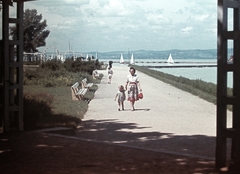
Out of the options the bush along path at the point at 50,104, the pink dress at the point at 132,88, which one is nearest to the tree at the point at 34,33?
the bush along path at the point at 50,104

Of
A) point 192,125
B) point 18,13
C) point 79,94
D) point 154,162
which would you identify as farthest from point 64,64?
point 154,162

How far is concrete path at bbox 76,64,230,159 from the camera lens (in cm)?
1031

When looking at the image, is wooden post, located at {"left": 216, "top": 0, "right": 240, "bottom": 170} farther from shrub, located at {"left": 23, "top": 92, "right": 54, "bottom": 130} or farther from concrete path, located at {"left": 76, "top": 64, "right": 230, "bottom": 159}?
shrub, located at {"left": 23, "top": 92, "right": 54, "bottom": 130}

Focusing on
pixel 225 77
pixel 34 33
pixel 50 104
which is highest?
pixel 34 33

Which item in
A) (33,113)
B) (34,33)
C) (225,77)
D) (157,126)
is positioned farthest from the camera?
(34,33)

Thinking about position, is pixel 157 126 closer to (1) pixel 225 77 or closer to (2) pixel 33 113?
(2) pixel 33 113

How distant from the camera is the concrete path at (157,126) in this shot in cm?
1031

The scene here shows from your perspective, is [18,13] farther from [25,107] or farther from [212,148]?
[212,148]

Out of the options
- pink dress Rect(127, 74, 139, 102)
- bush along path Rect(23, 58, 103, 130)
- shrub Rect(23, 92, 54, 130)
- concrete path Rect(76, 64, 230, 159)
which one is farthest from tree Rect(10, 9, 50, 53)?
shrub Rect(23, 92, 54, 130)

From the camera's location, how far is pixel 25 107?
1202cm

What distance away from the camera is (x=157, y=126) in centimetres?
1370

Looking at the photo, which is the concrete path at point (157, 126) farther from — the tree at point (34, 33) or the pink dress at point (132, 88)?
the tree at point (34, 33)

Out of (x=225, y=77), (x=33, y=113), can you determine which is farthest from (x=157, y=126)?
(x=225, y=77)

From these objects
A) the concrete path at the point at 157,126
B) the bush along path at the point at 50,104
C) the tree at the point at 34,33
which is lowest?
the concrete path at the point at 157,126
